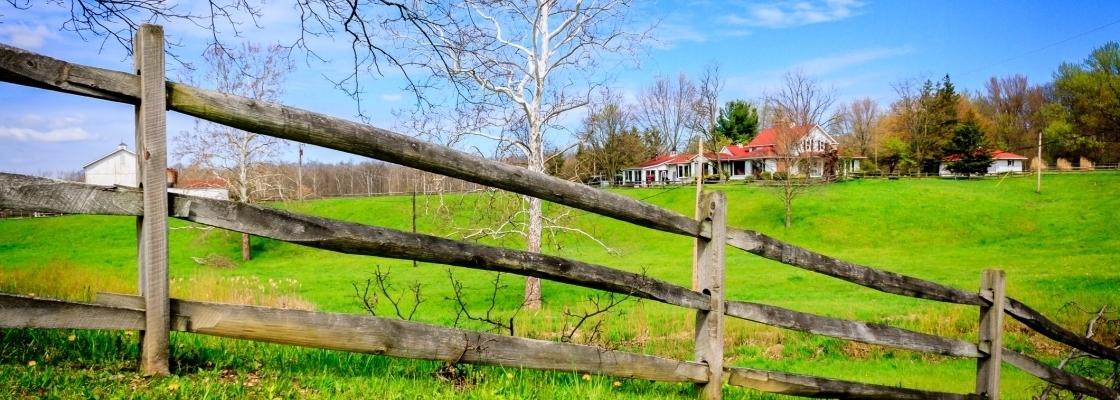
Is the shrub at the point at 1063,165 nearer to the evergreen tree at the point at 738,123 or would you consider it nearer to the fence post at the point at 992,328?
the evergreen tree at the point at 738,123

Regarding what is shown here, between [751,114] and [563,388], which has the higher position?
[751,114]

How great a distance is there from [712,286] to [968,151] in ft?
209

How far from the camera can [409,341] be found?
317 cm

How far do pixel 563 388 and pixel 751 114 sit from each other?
73324 mm

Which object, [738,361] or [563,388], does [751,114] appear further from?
[563,388]

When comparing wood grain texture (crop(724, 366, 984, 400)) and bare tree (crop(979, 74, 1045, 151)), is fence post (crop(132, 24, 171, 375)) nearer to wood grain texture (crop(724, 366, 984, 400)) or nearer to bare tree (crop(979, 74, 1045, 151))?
wood grain texture (crop(724, 366, 984, 400))

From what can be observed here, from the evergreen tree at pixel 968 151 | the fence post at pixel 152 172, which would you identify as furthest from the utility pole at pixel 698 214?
the evergreen tree at pixel 968 151

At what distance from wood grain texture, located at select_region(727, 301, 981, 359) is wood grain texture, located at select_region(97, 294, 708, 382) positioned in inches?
18.8

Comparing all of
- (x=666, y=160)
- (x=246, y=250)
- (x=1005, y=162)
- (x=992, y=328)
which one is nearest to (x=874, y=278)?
(x=992, y=328)

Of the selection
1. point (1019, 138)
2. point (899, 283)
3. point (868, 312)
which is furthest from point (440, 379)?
point (1019, 138)

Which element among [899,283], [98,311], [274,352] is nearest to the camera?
[98,311]

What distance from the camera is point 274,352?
3.94m

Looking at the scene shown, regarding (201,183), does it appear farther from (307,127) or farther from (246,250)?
(307,127)

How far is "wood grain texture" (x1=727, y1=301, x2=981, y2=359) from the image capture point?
412 cm
